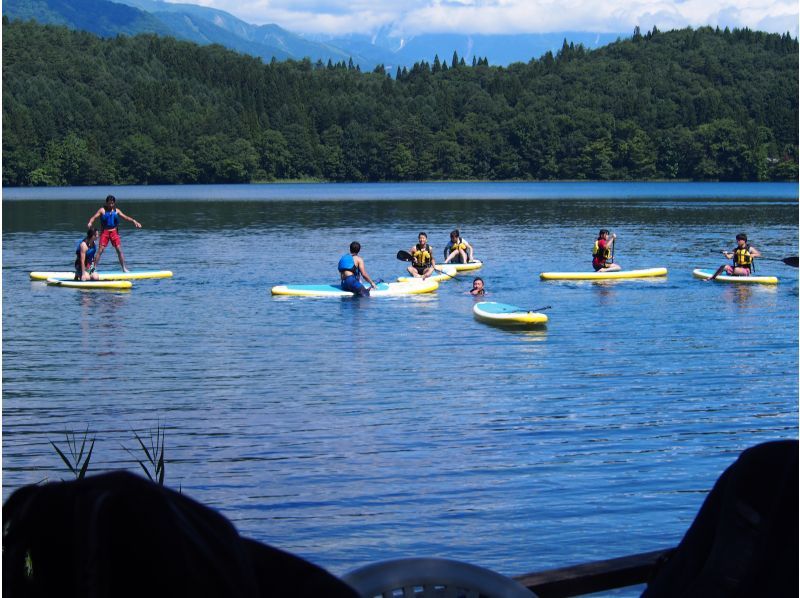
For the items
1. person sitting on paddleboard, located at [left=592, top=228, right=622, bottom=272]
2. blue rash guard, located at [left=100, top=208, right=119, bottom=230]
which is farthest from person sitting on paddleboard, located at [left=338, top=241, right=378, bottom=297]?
person sitting on paddleboard, located at [left=592, top=228, right=622, bottom=272]

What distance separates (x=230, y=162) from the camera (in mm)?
132000

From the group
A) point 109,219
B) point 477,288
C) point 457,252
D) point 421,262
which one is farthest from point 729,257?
point 109,219

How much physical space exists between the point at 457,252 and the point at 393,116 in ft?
399

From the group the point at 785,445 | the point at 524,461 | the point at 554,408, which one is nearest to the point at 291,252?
the point at 554,408

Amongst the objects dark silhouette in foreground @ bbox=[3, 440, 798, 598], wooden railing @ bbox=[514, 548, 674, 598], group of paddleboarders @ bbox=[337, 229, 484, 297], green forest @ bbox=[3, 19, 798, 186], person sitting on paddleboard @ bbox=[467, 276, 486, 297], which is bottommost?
person sitting on paddleboard @ bbox=[467, 276, 486, 297]

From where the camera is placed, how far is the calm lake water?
343 inches

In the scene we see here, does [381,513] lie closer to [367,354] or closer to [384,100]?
[367,354]

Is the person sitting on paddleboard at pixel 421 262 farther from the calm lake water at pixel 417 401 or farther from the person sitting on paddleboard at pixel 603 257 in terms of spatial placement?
the person sitting on paddleboard at pixel 603 257

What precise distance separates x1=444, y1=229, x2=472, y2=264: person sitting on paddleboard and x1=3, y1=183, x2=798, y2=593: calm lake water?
0.88 metres

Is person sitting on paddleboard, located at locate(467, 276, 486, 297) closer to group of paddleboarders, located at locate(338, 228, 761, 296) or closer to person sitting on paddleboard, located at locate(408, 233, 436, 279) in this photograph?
group of paddleboarders, located at locate(338, 228, 761, 296)

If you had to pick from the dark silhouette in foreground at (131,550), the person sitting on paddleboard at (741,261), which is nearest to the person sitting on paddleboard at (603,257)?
the person sitting on paddleboard at (741,261)

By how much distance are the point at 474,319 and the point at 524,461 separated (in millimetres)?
10088

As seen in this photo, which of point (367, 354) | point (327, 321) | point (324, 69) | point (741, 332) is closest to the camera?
point (367, 354)

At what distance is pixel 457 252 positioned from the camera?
27.8 metres
